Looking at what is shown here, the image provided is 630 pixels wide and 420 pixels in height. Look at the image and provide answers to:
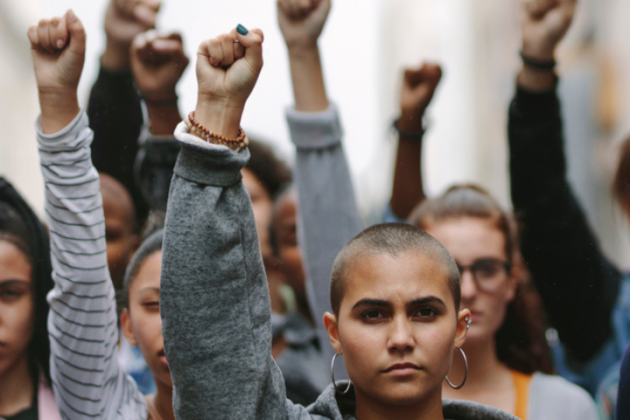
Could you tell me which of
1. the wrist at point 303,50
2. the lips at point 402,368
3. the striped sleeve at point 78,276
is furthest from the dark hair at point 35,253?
the lips at point 402,368

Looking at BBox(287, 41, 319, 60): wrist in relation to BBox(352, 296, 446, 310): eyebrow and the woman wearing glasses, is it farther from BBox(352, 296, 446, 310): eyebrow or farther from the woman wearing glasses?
BBox(352, 296, 446, 310): eyebrow

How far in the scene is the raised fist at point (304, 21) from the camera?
1319 millimetres

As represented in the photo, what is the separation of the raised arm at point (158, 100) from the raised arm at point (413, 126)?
1.64ft

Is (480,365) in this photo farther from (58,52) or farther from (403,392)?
(58,52)

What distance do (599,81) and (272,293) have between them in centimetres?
127

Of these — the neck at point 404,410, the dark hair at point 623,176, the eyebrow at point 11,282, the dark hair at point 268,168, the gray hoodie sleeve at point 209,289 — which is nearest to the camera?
the gray hoodie sleeve at point 209,289

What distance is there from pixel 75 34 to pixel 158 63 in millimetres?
287

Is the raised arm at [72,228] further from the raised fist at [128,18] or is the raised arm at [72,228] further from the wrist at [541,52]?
the wrist at [541,52]

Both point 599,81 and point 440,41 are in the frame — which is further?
point 599,81

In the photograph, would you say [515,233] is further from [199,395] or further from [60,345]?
[60,345]

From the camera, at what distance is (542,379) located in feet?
4.44

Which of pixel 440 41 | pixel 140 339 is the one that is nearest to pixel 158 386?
pixel 140 339

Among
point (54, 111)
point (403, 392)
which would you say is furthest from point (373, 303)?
point (54, 111)

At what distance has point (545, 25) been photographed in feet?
4.67
